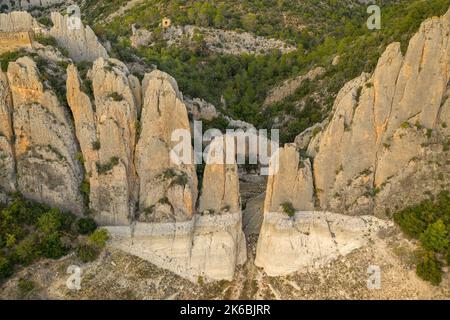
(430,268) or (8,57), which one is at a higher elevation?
(8,57)

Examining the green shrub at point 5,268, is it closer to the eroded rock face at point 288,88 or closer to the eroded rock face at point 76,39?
the eroded rock face at point 76,39

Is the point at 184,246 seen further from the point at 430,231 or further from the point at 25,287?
the point at 430,231

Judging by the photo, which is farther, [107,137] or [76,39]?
[76,39]

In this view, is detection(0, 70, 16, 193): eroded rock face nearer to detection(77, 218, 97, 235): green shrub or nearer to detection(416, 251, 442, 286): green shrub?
detection(77, 218, 97, 235): green shrub

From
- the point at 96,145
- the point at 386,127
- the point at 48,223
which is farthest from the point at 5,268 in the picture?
the point at 386,127

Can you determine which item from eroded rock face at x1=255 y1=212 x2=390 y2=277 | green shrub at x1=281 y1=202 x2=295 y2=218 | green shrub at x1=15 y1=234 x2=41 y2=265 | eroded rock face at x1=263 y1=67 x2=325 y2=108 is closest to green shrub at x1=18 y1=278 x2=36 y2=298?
green shrub at x1=15 y1=234 x2=41 y2=265

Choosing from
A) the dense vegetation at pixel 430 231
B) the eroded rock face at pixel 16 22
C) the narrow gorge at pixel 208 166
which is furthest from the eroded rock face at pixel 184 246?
the eroded rock face at pixel 16 22
